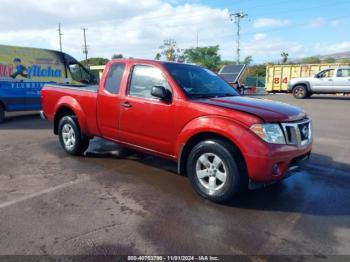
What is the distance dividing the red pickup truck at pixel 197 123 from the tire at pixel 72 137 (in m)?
0.16

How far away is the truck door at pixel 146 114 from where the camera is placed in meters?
4.75

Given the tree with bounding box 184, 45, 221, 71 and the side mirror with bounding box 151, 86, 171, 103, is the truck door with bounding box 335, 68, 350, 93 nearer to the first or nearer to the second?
the side mirror with bounding box 151, 86, 171, 103

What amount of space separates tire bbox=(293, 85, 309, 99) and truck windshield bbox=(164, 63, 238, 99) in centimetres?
1730

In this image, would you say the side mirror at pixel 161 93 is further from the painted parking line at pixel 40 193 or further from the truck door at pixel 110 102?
the painted parking line at pixel 40 193

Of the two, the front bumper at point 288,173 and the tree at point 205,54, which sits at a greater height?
the tree at point 205,54

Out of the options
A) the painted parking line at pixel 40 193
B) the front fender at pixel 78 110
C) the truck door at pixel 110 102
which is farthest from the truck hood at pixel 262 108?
the front fender at pixel 78 110

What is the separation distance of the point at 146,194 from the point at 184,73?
1892mm

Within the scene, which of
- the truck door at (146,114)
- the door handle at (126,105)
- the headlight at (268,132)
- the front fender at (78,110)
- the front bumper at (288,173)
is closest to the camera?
the headlight at (268,132)

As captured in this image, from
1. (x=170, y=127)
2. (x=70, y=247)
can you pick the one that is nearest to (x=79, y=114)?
(x=170, y=127)

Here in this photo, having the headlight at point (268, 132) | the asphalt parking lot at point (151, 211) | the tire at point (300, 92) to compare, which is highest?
the headlight at point (268, 132)

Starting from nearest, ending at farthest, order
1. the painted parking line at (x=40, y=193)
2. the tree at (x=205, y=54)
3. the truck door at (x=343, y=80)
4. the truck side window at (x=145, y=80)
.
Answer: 1. the painted parking line at (x=40, y=193)
2. the truck side window at (x=145, y=80)
3. the truck door at (x=343, y=80)
4. the tree at (x=205, y=54)

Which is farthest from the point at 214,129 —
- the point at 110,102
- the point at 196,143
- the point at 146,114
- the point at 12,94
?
the point at 12,94

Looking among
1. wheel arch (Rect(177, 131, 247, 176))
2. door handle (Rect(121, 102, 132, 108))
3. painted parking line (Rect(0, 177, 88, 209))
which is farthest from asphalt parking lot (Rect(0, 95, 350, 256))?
door handle (Rect(121, 102, 132, 108))

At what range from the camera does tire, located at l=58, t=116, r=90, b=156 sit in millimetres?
6324
